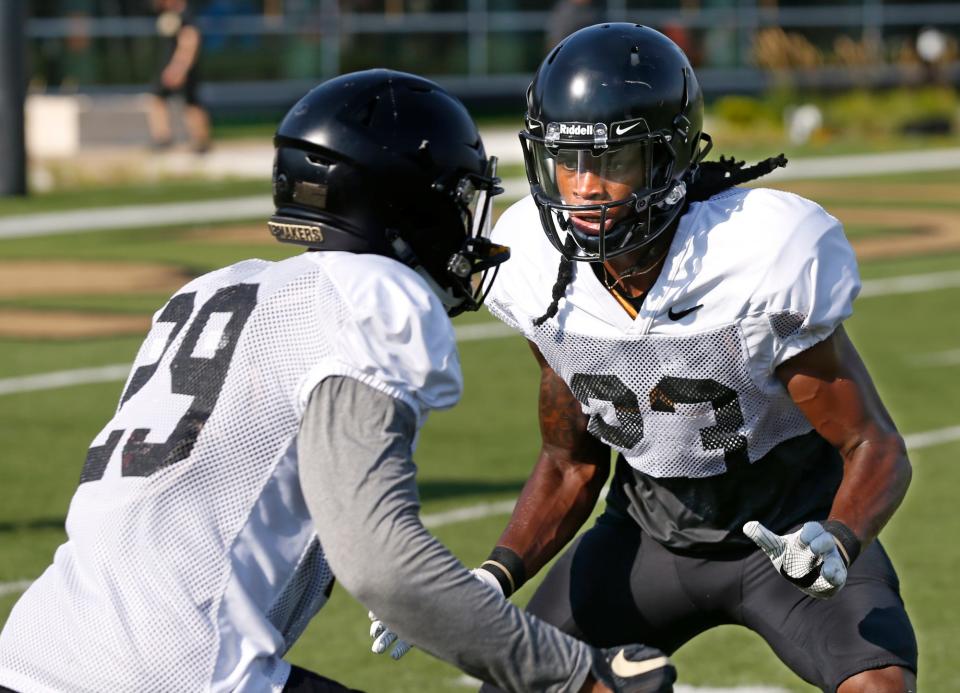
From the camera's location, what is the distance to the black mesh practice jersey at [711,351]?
3639 millimetres

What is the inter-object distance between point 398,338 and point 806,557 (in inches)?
38.3

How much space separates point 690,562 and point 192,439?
1.47 metres

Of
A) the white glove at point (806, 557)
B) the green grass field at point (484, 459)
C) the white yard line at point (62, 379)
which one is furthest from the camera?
the white yard line at point (62, 379)

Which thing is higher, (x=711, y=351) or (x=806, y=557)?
(x=711, y=351)

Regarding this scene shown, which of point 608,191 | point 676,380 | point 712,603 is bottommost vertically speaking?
point 712,603

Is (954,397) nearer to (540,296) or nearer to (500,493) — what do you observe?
(500,493)

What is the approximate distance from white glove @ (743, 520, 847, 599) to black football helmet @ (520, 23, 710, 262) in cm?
74

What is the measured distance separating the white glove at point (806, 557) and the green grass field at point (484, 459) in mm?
1967

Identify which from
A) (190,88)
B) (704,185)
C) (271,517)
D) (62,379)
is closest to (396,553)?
(271,517)

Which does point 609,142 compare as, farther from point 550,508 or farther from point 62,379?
point 62,379

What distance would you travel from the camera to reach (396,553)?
261 centimetres

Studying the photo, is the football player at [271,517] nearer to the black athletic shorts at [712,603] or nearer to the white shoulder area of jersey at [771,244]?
the black athletic shorts at [712,603]

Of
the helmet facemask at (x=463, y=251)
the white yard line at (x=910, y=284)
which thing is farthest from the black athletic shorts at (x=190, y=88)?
the helmet facemask at (x=463, y=251)

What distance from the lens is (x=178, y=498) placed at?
2.73 meters
